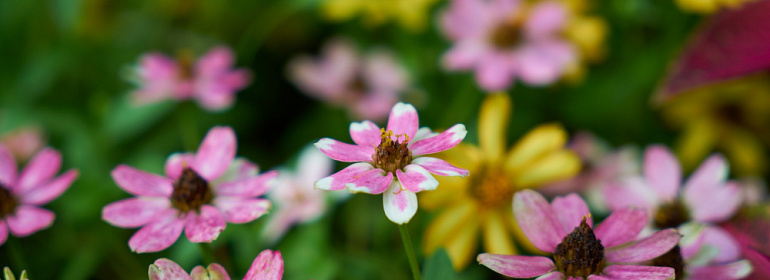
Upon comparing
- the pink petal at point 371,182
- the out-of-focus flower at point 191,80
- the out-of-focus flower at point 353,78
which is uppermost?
the out-of-focus flower at point 353,78

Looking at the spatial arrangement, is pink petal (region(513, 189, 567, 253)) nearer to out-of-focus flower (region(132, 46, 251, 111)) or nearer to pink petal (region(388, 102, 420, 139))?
pink petal (region(388, 102, 420, 139))

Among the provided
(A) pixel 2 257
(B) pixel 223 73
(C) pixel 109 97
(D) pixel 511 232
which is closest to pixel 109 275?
(A) pixel 2 257

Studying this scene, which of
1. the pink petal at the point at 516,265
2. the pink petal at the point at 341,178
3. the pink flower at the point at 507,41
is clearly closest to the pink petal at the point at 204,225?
the pink petal at the point at 341,178

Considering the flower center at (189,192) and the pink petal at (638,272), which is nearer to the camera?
the pink petal at (638,272)

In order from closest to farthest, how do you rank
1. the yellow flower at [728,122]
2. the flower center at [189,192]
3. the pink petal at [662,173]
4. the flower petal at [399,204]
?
the flower petal at [399,204] → the flower center at [189,192] → the pink petal at [662,173] → the yellow flower at [728,122]

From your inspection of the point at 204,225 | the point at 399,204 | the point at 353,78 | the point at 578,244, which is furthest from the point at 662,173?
the point at 353,78

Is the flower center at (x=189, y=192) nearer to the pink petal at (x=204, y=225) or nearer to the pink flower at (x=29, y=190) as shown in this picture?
the pink petal at (x=204, y=225)

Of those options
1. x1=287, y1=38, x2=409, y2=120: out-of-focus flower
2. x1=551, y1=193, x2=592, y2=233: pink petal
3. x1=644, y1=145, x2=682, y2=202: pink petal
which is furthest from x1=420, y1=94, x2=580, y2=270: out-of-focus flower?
x1=287, y1=38, x2=409, y2=120: out-of-focus flower
